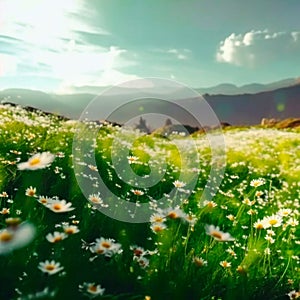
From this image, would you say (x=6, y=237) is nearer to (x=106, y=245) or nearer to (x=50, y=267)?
(x=50, y=267)

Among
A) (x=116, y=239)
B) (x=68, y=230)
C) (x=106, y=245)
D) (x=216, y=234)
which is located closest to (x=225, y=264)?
(x=216, y=234)

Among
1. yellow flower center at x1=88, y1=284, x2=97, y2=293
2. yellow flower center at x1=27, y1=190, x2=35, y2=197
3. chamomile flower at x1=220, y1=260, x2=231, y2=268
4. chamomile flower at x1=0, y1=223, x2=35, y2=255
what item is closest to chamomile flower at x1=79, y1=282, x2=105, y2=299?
yellow flower center at x1=88, y1=284, x2=97, y2=293

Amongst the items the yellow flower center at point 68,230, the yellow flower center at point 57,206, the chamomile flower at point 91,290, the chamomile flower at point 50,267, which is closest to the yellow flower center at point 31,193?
the yellow flower center at point 57,206

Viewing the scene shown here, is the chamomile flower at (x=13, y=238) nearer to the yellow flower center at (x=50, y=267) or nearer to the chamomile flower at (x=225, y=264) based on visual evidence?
the yellow flower center at (x=50, y=267)

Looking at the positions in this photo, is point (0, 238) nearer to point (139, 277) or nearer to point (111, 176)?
point (139, 277)

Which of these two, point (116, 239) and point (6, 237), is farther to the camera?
point (116, 239)

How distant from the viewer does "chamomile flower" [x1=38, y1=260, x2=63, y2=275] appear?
2.16 meters

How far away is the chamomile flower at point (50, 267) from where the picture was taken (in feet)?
7.09

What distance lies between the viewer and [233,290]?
9.18 feet

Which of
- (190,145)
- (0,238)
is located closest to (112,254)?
(0,238)

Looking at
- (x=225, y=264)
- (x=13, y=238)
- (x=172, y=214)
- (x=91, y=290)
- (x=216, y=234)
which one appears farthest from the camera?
(x=225, y=264)

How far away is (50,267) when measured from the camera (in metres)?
2.24

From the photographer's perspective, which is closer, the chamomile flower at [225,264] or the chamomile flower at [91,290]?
the chamomile flower at [91,290]

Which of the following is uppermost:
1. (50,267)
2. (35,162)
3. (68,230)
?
(35,162)
